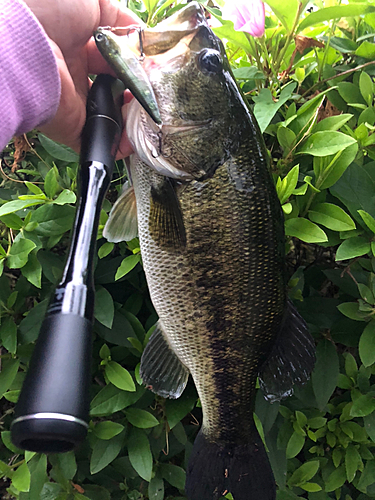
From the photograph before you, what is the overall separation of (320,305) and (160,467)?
0.78 metres

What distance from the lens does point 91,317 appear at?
1.65ft

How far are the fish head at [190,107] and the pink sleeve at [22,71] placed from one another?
19 centimetres

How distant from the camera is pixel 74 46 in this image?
879 mm

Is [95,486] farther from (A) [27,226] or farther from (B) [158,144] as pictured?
(B) [158,144]

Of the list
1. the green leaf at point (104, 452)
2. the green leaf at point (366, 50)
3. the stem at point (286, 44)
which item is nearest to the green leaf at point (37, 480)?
the green leaf at point (104, 452)

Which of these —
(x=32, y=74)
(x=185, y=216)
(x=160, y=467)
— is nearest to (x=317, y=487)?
(x=160, y=467)

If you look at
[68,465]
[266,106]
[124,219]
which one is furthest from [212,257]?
[68,465]

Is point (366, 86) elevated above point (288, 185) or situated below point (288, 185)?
above

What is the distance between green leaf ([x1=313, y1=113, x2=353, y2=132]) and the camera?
917 millimetres

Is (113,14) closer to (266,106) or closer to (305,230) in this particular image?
(266,106)

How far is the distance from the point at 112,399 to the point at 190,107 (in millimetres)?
846

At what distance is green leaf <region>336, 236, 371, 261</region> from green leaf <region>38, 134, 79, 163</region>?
844mm

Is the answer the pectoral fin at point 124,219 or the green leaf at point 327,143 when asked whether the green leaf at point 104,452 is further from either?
the green leaf at point 327,143

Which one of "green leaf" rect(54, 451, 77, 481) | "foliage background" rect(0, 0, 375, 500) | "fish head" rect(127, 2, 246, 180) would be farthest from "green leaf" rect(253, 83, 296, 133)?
"green leaf" rect(54, 451, 77, 481)
